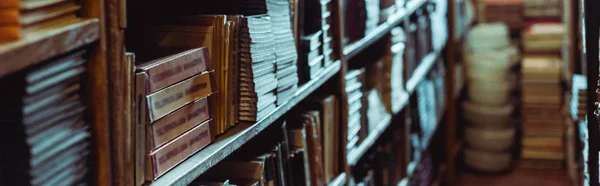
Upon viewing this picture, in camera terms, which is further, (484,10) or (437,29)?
(484,10)

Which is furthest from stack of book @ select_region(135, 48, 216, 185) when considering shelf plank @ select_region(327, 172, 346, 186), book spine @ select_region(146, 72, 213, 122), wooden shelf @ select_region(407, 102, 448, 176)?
wooden shelf @ select_region(407, 102, 448, 176)

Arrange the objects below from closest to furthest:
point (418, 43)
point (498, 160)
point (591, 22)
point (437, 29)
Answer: point (591, 22) → point (418, 43) → point (437, 29) → point (498, 160)

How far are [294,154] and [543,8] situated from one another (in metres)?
3.47

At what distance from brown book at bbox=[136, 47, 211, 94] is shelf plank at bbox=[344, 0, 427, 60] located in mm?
950

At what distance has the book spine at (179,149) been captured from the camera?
1328 millimetres

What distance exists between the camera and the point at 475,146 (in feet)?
16.3

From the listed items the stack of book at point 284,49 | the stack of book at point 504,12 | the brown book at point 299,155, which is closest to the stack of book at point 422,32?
the stack of book at point 504,12

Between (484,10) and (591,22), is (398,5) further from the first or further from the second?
(484,10)

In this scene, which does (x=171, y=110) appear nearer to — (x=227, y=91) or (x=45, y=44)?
(x=227, y=91)

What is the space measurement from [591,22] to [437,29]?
7.37ft

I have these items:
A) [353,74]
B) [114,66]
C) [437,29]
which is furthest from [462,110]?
[114,66]

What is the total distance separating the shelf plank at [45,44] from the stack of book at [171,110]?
0.59ft

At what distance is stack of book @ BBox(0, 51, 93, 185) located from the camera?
38.5 inches

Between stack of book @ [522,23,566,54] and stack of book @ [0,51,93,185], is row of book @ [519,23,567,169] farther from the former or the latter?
stack of book @ [0,51,93,185]
